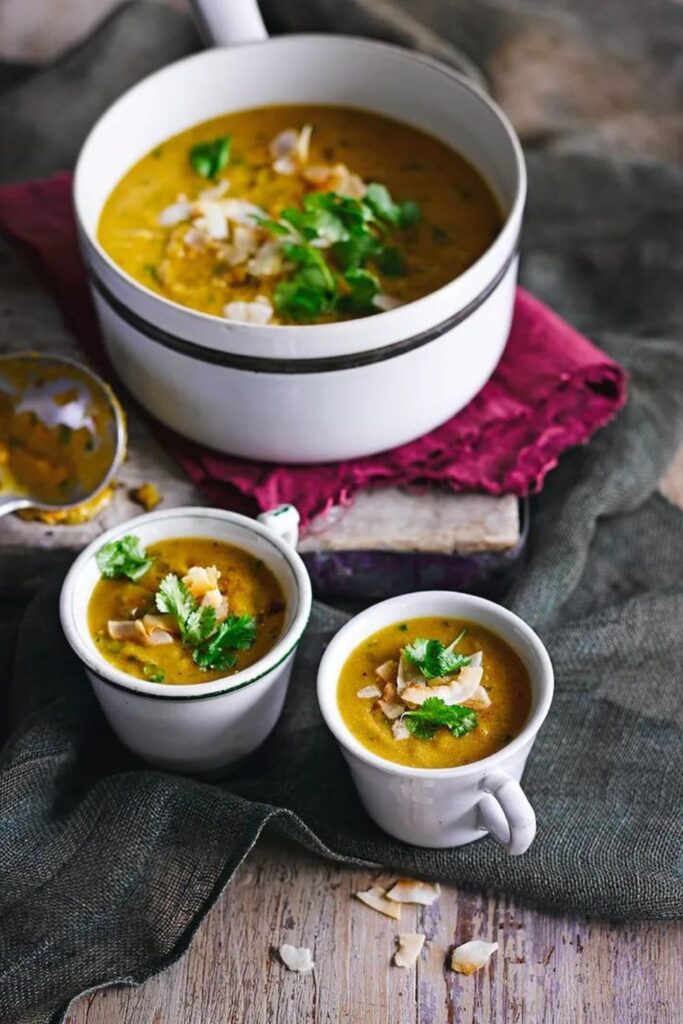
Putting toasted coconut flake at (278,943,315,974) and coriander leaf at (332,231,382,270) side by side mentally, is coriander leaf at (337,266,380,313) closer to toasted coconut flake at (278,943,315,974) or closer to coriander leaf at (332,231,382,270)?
coriander leaf at (332,231,382,270)

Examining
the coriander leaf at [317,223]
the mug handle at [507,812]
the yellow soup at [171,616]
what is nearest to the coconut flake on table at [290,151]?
the coriander leaf at [317,223]

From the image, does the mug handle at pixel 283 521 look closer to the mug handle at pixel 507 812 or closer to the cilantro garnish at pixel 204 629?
the cilantro garnish at pixel 204 629

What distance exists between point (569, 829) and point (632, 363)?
3.48 ft

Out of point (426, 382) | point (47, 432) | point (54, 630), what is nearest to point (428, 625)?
point (426, 382)

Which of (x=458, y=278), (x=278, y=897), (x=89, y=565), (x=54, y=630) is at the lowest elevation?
(x=278, y=897)

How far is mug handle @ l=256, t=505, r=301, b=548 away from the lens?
218cm

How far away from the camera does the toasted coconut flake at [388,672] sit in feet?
6.58

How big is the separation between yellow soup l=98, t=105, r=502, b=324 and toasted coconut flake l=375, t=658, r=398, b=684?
62 centimetres

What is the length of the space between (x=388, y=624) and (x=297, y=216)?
750 mm

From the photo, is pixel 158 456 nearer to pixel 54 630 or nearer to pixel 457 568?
pixel 54 630

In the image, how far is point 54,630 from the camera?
2.27 meters

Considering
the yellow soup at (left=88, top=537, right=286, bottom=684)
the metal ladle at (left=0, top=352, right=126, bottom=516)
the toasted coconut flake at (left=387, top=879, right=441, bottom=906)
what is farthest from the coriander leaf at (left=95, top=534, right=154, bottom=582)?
the toasted coconut flake at (left=387, top=879, right=441, bottom=906)

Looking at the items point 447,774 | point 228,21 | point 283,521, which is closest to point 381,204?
point 228,21

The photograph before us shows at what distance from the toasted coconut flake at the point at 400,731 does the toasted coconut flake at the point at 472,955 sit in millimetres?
330
